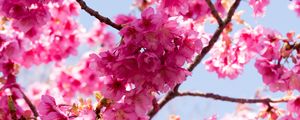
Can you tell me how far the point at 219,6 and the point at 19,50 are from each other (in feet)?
6.47

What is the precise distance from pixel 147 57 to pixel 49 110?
2.24 feet

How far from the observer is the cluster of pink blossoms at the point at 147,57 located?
234 centimetres

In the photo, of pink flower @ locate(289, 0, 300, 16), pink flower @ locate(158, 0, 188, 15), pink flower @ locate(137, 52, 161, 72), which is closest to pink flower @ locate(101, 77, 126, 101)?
pink flower @ locate(137, 52, 161, 72)

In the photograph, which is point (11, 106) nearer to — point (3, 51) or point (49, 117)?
point (49, 117)

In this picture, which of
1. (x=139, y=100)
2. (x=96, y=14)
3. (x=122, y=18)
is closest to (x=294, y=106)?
(x=122, y=18)

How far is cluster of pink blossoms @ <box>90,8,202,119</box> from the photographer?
7.66 feet

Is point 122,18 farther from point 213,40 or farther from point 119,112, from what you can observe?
point 119,112

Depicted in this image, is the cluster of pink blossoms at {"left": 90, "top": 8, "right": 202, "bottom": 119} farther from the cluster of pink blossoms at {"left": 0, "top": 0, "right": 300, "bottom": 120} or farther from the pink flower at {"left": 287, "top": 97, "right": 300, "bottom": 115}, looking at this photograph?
the pink flower at {"left": 287, "top": 97, "right": 300, "bottom": 115}

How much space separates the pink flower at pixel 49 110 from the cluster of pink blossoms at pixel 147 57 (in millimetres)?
289

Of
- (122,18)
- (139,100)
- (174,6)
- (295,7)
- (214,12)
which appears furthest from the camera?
(122,18)

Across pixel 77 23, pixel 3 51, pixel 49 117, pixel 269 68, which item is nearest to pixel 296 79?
pixel 269 68

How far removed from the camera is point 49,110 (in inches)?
106

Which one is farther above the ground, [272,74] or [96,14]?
[96,14]

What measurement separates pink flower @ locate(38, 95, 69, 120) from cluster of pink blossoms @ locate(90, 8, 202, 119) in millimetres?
289
